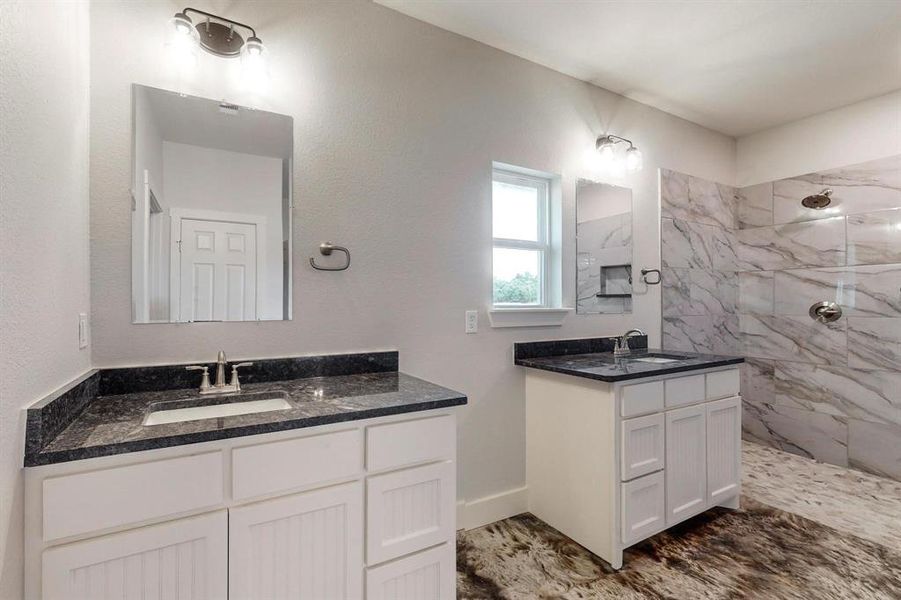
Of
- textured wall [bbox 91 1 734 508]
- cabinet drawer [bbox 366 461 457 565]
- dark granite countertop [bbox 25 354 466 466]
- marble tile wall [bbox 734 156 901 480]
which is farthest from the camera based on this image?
marble tile wall [bbox 734 156 901 480]

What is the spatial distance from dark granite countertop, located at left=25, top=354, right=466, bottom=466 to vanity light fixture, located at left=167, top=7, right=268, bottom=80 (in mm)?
1275

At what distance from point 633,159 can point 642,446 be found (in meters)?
1.79

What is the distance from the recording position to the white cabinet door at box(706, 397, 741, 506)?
2305 mm

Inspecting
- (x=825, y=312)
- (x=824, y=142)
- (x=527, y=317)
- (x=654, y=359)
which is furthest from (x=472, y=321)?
(x=824, y=142)

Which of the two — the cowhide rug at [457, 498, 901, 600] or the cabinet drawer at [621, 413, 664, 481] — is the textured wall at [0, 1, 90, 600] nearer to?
the cowhide rug at [457, 498, 901, 600]

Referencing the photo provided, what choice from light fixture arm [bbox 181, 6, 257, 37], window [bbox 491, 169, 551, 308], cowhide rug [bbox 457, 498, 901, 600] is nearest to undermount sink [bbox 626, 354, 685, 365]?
window [bbox 491, 169, 551, 308]

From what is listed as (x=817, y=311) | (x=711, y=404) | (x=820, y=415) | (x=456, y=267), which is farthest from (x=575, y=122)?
(x=820, y=415)

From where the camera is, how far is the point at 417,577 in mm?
1410

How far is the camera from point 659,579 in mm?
1844

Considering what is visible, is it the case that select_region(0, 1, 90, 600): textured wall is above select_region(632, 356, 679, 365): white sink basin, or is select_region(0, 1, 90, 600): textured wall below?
above

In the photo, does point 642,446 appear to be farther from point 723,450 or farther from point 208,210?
point 208,210

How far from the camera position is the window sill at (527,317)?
2.32 metres

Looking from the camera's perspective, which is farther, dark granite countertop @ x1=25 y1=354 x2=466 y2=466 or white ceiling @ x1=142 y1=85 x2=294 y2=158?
white ceiling @ x1=142 y1=85 x2=294 y2=158

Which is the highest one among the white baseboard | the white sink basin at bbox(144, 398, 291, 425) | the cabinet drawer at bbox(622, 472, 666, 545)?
the white sink basin at bbox(144, 398, 291, 425)
